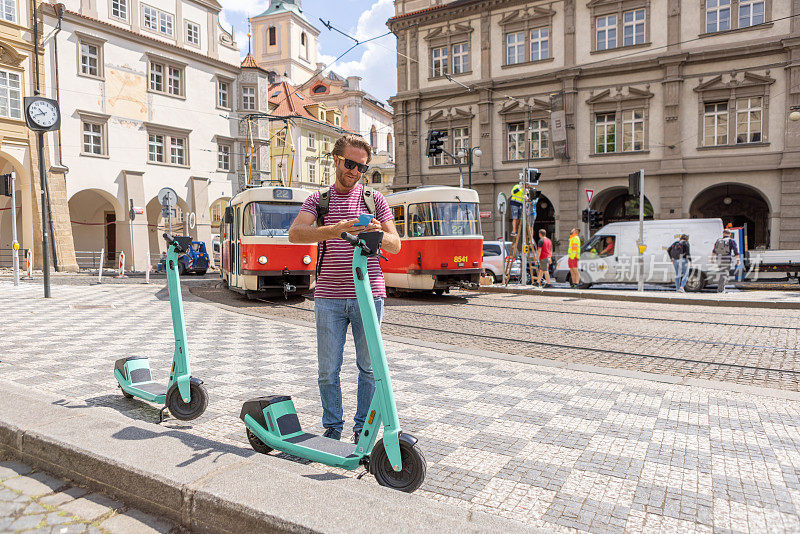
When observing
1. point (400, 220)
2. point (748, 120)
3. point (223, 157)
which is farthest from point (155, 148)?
point (748, 120)

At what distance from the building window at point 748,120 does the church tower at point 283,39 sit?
54469 millimetres

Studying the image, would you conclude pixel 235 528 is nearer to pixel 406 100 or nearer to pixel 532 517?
pixel 532 517

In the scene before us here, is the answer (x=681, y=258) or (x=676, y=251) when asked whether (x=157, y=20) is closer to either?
(x=676, y=251)

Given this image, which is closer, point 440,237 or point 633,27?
point 440,237

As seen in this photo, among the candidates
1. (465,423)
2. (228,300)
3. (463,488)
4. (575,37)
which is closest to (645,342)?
(465,423)

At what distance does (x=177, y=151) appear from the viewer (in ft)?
105

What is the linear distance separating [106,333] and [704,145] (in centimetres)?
2628

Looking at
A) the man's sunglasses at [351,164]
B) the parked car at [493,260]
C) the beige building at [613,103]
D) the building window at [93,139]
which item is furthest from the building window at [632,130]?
the man's sunglasses at [351,164]

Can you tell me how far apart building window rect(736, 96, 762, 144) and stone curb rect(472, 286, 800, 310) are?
48.5 feet

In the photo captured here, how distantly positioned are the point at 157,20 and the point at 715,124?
29.0 metres

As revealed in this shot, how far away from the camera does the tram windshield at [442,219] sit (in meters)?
14.3

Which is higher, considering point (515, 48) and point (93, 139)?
point (515, 48)

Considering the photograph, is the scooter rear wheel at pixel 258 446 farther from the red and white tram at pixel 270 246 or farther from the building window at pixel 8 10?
the building window at pixel 8 10

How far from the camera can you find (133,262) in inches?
1175
